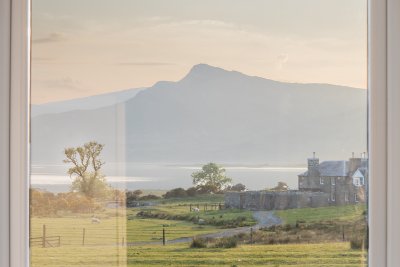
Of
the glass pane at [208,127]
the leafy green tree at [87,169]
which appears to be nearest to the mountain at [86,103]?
the glass pane at [208,127]

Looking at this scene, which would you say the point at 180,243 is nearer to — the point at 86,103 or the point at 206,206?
the point at 206,206

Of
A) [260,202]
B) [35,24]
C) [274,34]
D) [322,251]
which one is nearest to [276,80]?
[274,34]

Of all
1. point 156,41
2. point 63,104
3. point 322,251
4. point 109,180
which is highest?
point 156,41

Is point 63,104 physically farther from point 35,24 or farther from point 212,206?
point 212,206

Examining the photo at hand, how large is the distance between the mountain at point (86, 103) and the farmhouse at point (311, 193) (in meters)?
0.42

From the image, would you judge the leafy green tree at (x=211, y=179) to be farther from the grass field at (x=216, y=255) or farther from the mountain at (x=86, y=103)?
the mountain at (x=86, y=103)

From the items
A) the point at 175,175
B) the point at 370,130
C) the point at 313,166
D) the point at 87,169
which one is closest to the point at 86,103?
the point at 87,169

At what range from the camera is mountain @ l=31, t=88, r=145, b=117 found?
95.5 inches

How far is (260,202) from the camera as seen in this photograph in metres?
2.42

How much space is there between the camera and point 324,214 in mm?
2420

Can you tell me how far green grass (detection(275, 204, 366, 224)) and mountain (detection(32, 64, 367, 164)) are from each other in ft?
0.49

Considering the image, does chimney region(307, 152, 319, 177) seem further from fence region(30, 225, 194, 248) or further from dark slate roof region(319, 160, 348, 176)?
fence region(30, 225, 194, 248)

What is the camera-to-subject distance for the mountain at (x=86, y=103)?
243 centimetres

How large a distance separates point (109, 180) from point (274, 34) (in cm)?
65
